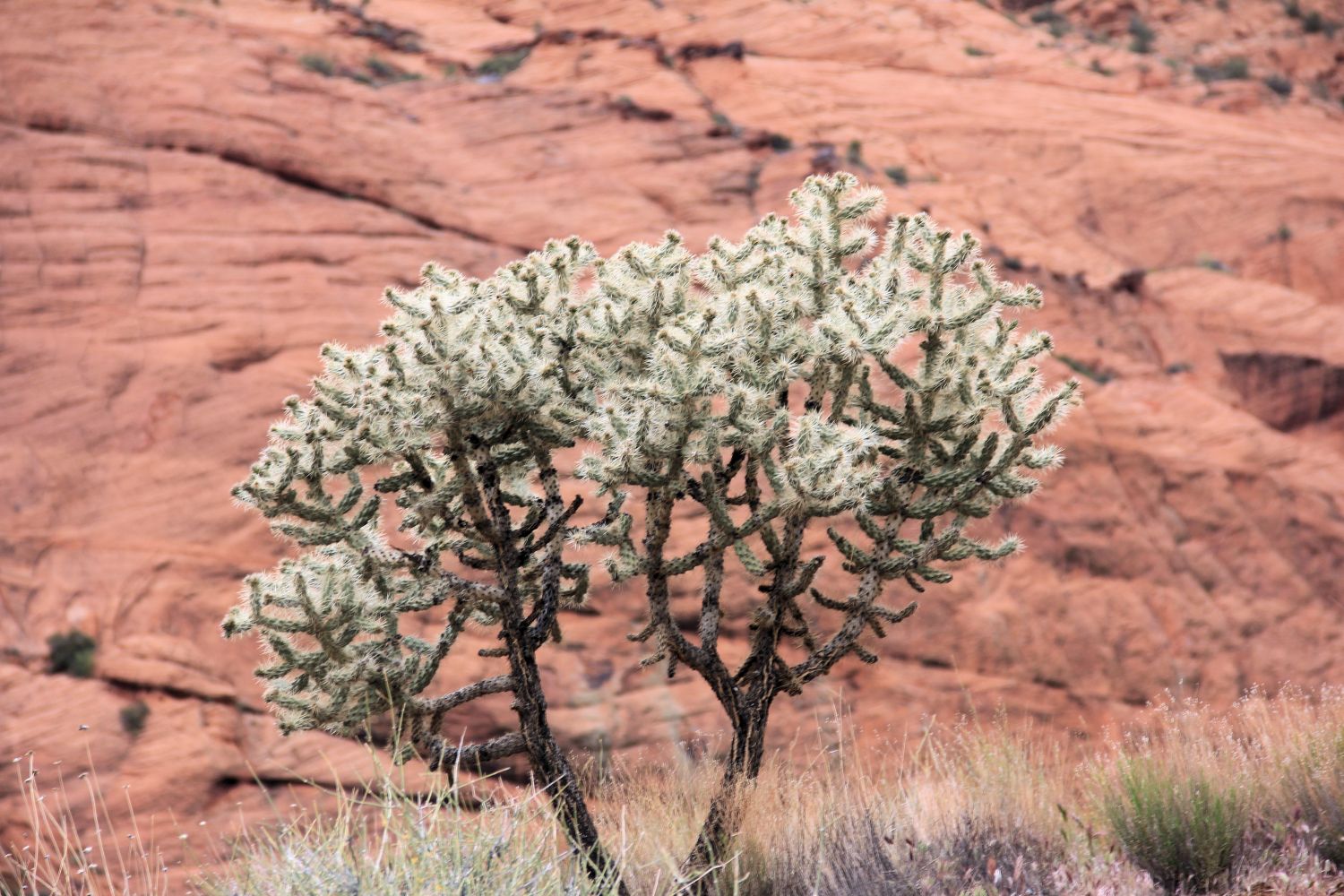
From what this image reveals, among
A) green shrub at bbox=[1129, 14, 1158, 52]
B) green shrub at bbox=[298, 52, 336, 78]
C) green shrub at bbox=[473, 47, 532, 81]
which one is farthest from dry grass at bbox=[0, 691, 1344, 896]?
green shrub at bbox=[1129, 14, 1158, 52]

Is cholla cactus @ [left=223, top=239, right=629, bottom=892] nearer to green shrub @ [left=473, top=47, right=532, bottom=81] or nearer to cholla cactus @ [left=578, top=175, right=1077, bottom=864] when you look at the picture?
cholla cactus @ [left=578, top=175, right=1077, bottom=864]

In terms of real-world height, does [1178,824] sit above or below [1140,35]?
below

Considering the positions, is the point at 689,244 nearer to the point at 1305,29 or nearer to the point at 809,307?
the point at 809,307

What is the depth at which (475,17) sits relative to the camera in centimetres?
1952

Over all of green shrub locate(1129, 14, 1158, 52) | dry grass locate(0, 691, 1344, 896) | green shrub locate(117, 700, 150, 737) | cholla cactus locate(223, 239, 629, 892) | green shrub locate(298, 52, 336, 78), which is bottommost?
green shrub locate(117, 700, 150, 737)

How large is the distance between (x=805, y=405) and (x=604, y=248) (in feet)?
28.6

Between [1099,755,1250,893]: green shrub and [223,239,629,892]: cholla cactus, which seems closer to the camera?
[223,239,629,892]: cholla cactus

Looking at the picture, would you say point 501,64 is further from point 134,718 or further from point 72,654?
point 134,718

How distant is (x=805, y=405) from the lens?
560cm

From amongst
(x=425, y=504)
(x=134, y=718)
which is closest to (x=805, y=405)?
(x=425, y=504)

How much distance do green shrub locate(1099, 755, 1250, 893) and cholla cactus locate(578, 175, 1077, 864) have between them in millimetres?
1280

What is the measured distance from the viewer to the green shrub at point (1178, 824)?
520cm

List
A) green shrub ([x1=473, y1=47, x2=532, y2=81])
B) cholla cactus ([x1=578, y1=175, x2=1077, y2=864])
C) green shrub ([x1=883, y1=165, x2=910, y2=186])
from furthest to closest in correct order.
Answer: green shrub ([x1=473, y1=47, x2=532, y2=81]) → green shrub ([x1=883, y1=165, x2=910, y2=186]) → cholla cactus ([x1=578, y1=175, x2=1077, y2=864])

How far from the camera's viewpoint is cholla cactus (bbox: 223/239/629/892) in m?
4.93
